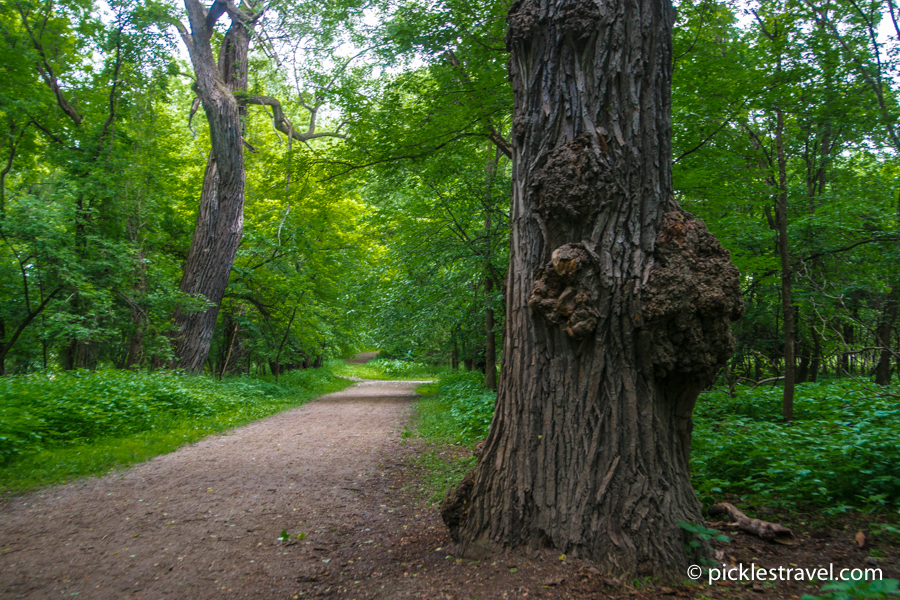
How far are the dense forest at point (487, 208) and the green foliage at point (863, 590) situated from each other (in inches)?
31.3

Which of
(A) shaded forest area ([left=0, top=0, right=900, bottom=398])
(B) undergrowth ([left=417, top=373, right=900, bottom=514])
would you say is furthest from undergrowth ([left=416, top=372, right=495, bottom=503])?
(A) shaded forest area ([left=0, top=0, right=900, bottom=398])

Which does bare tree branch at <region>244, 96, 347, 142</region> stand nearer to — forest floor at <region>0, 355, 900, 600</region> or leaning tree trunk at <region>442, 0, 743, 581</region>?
forest floor at <region>0, 355, 900, 600</region>

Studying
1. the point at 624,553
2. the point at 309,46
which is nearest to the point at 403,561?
the point at 624,553

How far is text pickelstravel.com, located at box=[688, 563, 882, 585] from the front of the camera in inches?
103

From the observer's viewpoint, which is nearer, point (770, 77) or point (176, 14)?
point (770, 77)

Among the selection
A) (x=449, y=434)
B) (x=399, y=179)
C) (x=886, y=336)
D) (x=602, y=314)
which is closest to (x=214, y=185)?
(x=399, y=179)

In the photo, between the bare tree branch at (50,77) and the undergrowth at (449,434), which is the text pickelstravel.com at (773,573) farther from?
the bare tree branch at (50,77)

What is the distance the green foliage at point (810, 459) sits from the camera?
143 inches

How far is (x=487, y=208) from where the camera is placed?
36.5ft

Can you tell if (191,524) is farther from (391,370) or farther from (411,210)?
(391,370)

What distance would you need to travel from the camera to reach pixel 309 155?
766cm

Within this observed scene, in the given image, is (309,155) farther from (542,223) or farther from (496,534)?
(496,534)

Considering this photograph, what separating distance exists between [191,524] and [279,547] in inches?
37.7

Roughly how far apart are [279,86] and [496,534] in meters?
14.3
